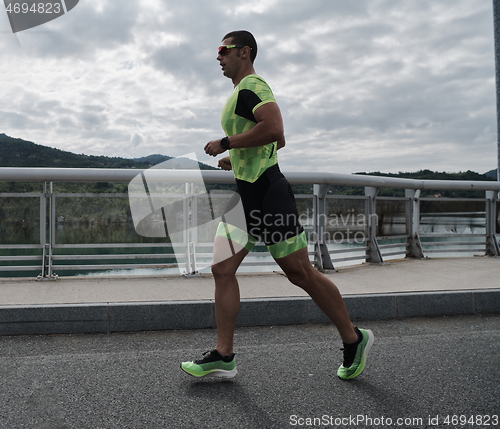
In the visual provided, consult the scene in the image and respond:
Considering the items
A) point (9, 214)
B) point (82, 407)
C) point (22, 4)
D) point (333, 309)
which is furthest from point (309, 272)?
point (22, 4)

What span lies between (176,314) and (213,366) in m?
1.49

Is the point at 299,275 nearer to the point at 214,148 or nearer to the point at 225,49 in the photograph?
the point at 214,148

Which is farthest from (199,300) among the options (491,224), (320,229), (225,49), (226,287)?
(491,224)

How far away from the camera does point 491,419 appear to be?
2.34 m

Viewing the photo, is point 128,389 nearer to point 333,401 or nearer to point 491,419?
point 333,401

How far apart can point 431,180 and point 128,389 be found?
7.07 metres

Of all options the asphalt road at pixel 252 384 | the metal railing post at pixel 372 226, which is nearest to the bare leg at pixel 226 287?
the asphalt road at pixel 252 384

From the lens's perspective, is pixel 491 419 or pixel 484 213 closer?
pixel 491 419

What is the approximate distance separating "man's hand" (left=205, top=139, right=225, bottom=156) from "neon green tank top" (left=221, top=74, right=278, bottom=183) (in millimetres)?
182

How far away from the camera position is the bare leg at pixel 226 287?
2.97 m

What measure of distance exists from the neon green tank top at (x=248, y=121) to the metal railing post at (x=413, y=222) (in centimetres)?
611

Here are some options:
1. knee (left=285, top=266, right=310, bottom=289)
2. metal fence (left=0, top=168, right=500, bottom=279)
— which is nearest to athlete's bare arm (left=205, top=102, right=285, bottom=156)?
knee (left=285, top=266, right=310, bottom=289)

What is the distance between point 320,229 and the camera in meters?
7.02

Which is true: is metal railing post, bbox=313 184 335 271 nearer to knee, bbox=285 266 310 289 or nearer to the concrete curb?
the concrete curb
